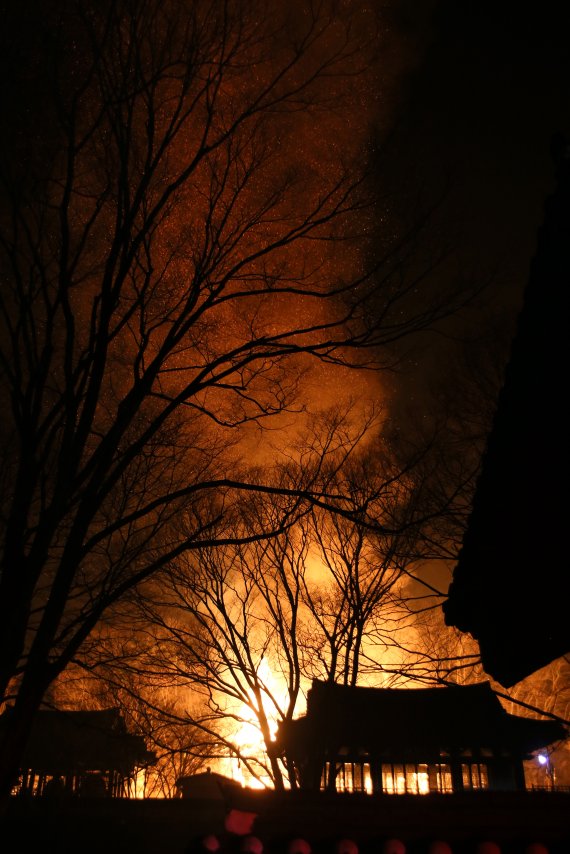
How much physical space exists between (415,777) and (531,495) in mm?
21230

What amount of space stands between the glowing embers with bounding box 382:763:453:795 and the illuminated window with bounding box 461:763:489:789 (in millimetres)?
534

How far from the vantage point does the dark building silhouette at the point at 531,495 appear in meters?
3.14

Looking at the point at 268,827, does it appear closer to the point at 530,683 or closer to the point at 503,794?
the point at 503,794

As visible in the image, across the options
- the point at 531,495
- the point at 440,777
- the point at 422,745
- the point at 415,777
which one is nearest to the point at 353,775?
the point at 415,777

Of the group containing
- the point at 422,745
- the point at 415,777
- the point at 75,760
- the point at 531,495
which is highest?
the point at 531,495

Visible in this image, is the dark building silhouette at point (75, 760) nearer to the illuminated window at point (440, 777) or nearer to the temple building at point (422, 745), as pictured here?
the temple building at point (422, 745)

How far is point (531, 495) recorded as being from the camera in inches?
136

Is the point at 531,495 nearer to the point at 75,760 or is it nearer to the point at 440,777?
the point at 440,777

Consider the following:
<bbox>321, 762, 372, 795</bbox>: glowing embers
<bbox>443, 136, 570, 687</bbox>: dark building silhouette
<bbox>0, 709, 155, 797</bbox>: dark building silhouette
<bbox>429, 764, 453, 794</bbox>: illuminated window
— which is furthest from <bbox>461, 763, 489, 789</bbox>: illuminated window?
<bbox>443, 136, 570, 687</bbox>: dark building silhouette

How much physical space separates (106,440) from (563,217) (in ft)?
12.8

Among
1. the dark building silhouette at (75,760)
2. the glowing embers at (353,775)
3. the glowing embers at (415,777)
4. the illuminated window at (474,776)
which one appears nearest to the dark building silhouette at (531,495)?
the glowing embers at (353,775)

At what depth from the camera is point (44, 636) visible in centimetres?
459

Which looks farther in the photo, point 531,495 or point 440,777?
point 440,777

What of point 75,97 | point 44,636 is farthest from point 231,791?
point 75,97
